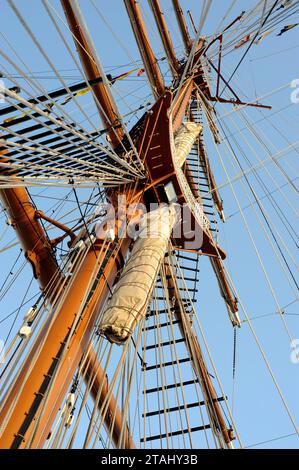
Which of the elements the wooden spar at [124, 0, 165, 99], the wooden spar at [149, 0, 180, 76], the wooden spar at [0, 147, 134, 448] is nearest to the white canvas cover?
the wooden spar at [124, 0, 165, 99]

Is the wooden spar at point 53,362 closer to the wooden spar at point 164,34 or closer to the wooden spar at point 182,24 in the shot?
the wooden spar at point 164,34

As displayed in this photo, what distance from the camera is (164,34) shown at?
454 inches

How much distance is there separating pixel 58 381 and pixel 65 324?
0.50 metres

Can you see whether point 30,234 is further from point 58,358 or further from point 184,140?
point 184,140

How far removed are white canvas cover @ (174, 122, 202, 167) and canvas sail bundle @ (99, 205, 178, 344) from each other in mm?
2163

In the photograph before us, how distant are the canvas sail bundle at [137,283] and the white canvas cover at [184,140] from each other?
2163 millimetres

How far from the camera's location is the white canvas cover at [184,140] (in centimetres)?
761

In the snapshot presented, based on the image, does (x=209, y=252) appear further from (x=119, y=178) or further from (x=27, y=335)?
(x=27, y=335)

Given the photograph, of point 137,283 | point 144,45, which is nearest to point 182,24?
point 144,45

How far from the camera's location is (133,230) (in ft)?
18.2

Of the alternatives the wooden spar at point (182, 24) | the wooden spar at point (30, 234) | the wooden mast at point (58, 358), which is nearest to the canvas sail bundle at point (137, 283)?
the wooden mast at point (58, 358)

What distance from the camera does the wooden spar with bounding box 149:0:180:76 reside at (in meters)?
10.9

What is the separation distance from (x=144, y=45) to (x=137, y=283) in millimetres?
6501

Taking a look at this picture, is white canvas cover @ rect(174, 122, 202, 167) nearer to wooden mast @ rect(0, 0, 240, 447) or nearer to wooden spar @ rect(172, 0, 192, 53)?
wooden mast @ rect(0, 0, 240, 447)
